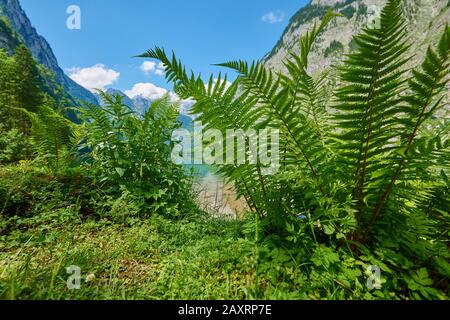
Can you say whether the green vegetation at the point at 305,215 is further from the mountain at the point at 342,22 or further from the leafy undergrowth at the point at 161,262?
the mountain at the point at 342,22

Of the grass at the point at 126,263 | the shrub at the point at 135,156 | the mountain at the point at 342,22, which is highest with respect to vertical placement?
the mountain at the point at 342,22

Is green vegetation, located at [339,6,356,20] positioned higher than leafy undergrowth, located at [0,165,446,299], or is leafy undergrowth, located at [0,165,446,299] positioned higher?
green vegetation, located at [339,6,356,20]

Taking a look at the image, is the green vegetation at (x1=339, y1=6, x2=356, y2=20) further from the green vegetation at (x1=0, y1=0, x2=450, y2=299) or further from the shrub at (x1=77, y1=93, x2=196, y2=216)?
the green vegetation at (x1=0, y1=0, x2=450, y2=299)

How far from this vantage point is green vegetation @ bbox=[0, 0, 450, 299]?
3.55 feet

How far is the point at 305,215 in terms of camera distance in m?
1.50

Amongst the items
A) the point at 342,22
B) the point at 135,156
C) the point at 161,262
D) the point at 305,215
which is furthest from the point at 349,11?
the point at 161,262

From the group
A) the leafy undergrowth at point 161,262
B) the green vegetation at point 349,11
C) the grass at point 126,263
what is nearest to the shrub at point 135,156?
the leafy undergrowth at point 161,262

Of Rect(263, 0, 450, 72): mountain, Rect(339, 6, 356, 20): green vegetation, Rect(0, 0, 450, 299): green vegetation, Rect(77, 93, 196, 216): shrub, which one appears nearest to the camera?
Rect(0, 0, 450, 299): green vegetation

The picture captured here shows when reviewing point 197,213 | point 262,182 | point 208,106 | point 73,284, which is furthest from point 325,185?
point 197,213

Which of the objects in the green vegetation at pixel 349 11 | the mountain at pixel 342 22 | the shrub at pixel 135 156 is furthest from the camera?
the green vegetation at pixel 349 11

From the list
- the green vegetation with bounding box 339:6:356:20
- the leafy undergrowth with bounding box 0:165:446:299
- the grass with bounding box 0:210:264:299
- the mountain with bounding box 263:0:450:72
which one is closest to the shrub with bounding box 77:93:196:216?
the leafy undergrowth with bounding box 0:165:446:299

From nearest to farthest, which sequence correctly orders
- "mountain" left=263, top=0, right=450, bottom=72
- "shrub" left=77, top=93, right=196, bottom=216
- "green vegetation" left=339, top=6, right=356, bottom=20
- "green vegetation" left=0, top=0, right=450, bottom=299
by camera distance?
1. "green vegetation" left=0, top=0, right=450, bottom=299
2. "shrub" left=77, top=93, right=196, bottom=216
3. "mountain" left=263, top=0, right=450, bottom=72
4. "green vegetation" left=339, top=6, right=356, bottom=20

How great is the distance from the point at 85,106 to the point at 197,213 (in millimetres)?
1842

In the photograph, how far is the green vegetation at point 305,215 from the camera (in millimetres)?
1081
